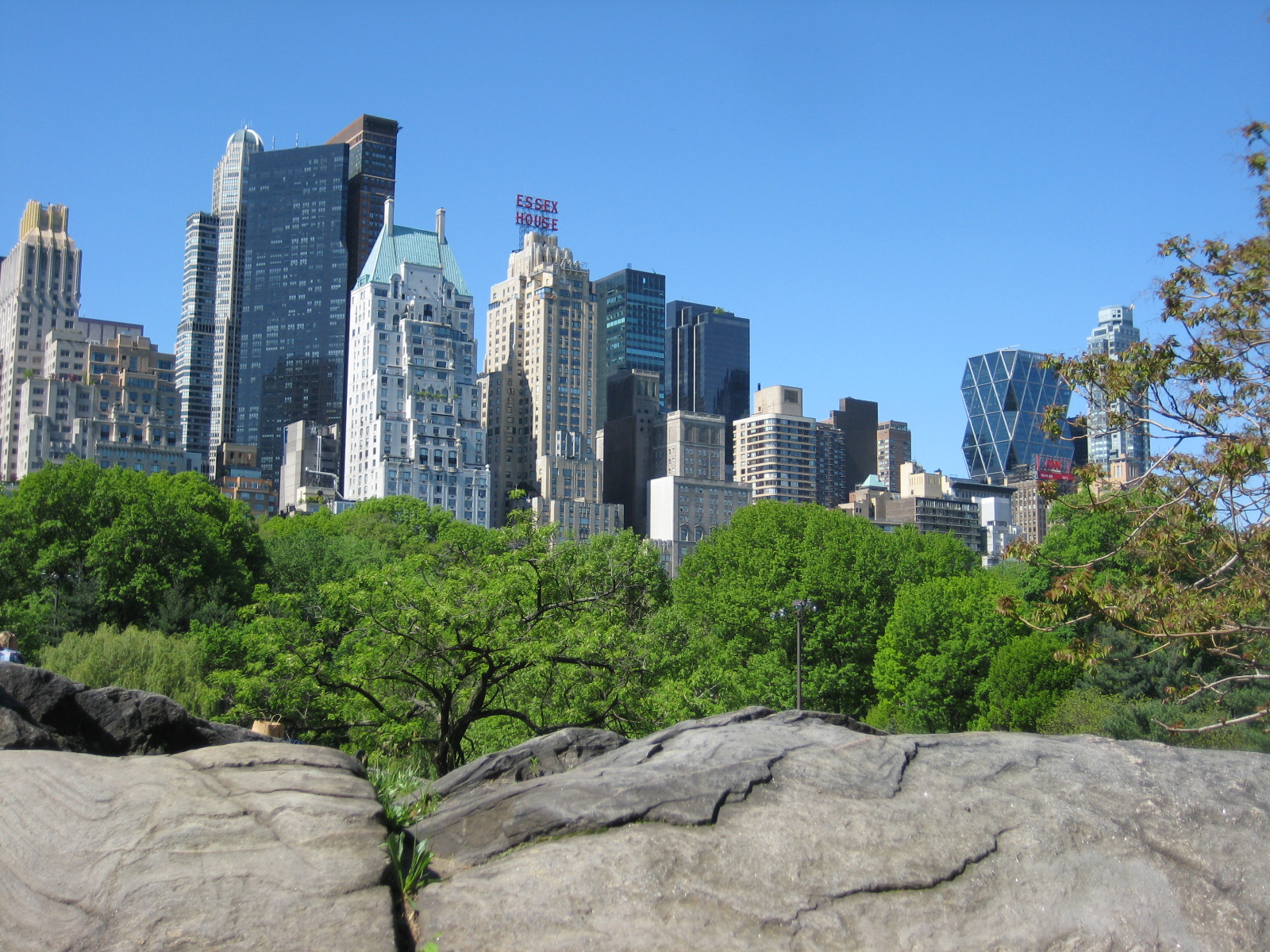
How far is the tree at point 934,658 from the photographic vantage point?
4372 cm

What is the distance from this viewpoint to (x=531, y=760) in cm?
1230

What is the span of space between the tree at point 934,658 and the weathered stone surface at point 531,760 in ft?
106

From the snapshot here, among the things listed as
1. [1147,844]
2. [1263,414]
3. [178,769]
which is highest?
[1263,414]

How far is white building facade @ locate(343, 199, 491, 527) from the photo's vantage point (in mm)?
164875

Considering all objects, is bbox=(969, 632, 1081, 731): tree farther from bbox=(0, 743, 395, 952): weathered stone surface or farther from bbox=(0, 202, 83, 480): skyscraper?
bbox=(0, 202, 83, 480): skyscraper

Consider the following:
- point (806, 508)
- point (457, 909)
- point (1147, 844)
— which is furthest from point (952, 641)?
point (457, 909)

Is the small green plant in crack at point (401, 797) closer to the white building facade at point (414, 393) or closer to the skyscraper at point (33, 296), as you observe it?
the white building facade at point (414, 393)

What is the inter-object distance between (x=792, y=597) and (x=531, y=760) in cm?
3386

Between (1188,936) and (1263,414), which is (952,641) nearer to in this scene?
(1263,414)

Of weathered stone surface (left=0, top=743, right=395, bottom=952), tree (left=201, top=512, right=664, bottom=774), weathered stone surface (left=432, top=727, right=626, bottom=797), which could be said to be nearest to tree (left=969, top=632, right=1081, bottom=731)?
tree (left=201, top=512, right=664, bottom=774)

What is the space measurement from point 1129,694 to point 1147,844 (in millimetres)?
31828

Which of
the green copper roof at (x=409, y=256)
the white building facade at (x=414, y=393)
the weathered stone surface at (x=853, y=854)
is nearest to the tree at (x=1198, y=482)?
the weathered stone surface at (x=853, y=854)

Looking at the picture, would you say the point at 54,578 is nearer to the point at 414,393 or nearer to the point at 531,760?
the point at 531,760

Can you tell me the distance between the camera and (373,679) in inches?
813
